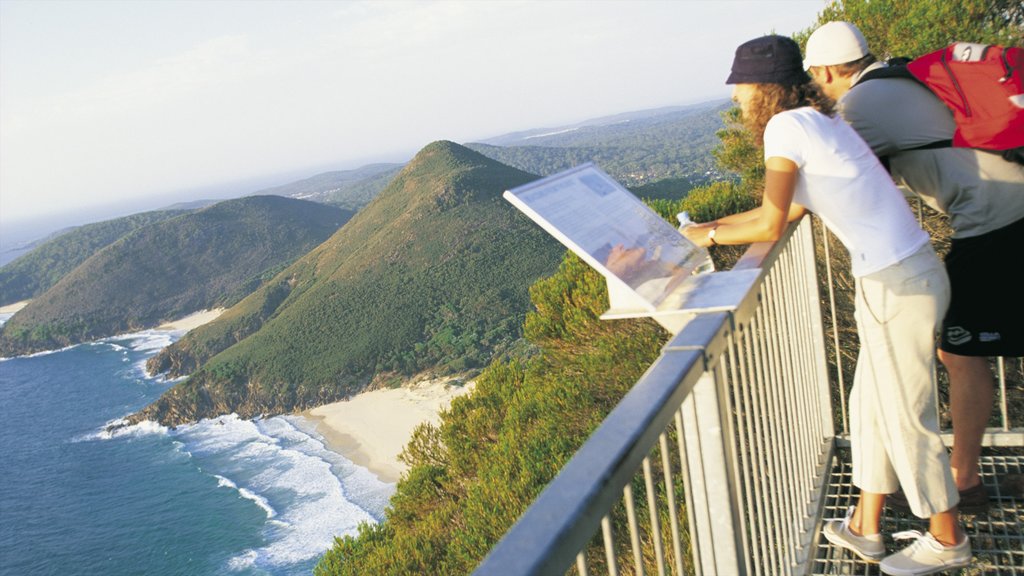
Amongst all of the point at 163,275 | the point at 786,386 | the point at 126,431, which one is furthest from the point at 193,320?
the point at 786,386

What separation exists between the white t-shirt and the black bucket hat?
0.12 m

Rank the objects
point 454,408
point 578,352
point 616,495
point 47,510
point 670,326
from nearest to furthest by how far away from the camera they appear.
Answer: point 616,495
point 670,326
point 578,352
point 454,408
point 47,510

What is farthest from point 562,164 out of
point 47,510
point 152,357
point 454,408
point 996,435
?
point 996,435

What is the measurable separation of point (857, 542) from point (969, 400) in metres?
0.58

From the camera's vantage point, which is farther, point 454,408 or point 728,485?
point 454,408

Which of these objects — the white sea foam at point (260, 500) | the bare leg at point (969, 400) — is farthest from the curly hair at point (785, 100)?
the white sea foam at point (260, 500)

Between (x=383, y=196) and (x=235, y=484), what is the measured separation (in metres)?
40.7

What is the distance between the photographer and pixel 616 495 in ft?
3.28

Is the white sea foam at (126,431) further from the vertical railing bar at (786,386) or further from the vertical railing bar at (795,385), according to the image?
the vertical railing bar at (786,386)

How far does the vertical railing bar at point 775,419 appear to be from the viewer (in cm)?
226

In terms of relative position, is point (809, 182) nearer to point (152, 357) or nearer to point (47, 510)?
point (47, 510)

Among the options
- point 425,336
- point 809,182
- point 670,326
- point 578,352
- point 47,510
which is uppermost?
point 809,182

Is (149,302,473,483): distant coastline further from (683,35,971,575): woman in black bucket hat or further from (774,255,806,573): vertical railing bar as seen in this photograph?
(683,35,971,575): woman in black bucket hat

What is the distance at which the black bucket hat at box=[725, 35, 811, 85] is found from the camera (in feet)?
6.83
